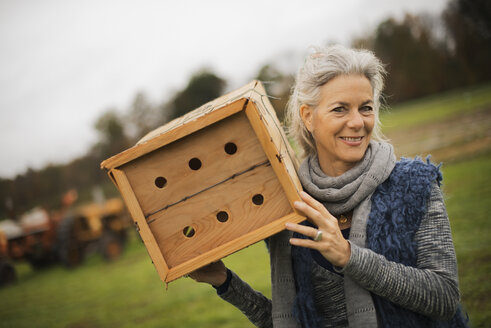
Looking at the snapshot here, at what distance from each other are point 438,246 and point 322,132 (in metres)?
0.76

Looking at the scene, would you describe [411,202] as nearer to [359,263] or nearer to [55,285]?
[359,263]

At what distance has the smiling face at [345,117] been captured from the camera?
71.2 inches

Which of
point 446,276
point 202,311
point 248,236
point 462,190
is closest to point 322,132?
point 248,236

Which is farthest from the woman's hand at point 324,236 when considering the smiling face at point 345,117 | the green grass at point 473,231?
the green grass at point 473,231

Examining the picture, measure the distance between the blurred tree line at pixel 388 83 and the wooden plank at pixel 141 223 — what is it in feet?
44.9

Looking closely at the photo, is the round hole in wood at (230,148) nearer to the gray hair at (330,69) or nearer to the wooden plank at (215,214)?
→ the wooden plank at (215,214)

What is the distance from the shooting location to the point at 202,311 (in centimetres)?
519

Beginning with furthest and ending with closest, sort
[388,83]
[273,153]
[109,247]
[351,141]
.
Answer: [388,83] < [109,247] < [351,141] < [273,153]

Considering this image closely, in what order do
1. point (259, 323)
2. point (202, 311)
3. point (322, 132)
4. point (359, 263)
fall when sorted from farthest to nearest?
point (202, 311), point (259, 323), point (322, 132), point (359, 263)

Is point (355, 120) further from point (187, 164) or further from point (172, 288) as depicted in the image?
point (172, 288)

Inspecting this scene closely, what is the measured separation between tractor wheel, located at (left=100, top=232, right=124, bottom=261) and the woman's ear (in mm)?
9988

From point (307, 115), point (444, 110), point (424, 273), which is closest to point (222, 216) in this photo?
point (307, 115)

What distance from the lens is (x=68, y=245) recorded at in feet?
35.6

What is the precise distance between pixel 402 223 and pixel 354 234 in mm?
222
